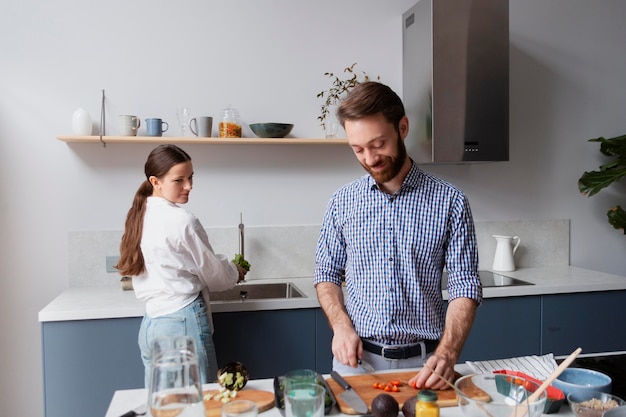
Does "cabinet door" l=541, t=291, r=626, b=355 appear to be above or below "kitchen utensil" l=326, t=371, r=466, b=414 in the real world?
below

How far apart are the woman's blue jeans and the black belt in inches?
28.4

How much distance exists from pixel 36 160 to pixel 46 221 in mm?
313

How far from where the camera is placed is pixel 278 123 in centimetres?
298

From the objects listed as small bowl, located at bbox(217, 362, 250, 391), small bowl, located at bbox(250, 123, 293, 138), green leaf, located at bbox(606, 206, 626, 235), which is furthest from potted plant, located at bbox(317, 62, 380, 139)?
small bowl, located at bbox(217, 362, 250, 391)

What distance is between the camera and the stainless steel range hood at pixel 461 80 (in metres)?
2.86

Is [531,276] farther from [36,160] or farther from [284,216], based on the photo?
[36,160]

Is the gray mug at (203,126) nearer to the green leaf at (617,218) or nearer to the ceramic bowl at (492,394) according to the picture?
the ceramic bowl at (492,394)

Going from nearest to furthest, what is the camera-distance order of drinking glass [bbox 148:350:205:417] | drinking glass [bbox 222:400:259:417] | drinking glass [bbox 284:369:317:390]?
1. drinking glass [bbox 148:350:205:417]
2. drinking glass [bbox 222:400:259:417]
3. drinking glass [bbox 284:369:317:390]

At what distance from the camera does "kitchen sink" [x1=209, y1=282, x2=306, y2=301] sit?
2906 millimetres

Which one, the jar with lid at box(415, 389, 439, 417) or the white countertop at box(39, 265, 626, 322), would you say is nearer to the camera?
the jar with lid at box(415, 389, 439, 417)

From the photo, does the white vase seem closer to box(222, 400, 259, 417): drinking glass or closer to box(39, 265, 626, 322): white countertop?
box(39, 265, 626, 322): white countertop

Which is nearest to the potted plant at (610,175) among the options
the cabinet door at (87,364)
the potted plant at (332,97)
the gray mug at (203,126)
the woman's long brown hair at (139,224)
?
the potted plant at (332,97)

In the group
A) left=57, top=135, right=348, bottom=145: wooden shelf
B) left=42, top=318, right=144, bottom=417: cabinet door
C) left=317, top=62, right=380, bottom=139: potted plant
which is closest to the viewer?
left=42, top=318, right=144, bottom=417: cabinet door

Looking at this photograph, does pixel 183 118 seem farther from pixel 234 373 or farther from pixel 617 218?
pixel 617 218
